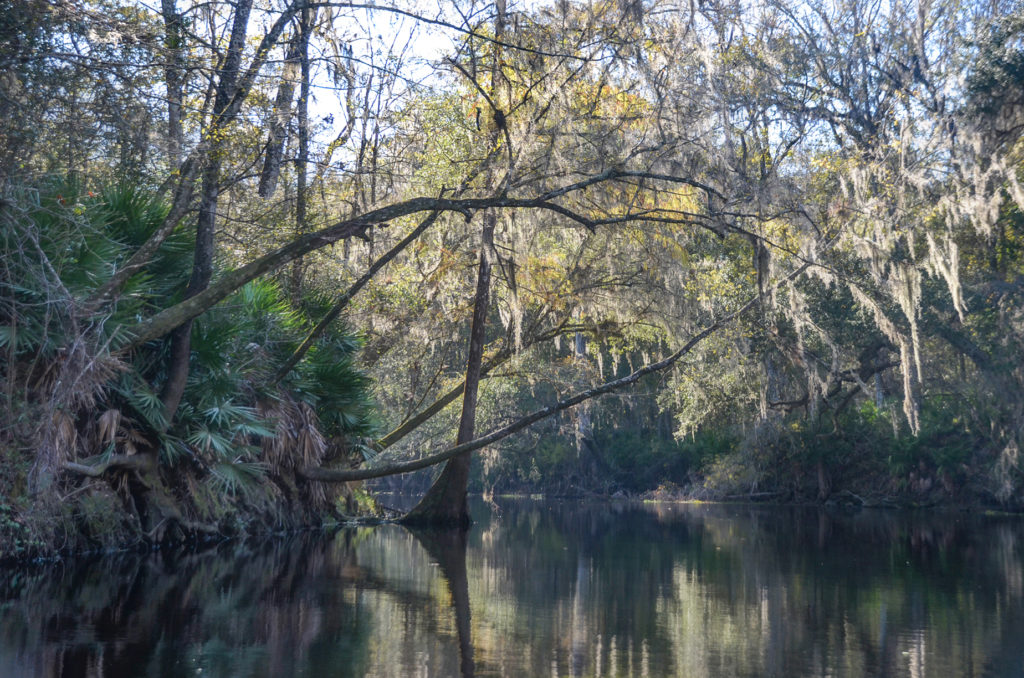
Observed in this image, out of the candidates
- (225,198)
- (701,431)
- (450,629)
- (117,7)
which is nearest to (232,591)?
(450,629)

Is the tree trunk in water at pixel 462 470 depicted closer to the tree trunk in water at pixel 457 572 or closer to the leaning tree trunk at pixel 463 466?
the leaning tree trunk at pixel 463 466

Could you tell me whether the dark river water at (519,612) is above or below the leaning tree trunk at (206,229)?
below

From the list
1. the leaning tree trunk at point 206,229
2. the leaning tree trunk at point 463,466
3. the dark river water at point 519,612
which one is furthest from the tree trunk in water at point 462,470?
the leaning tree trunk at point 206,229

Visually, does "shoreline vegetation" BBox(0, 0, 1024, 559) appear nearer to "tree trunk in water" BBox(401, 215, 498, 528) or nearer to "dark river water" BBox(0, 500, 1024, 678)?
"tree trunk in water" BBox(401, 215, 498, 528)

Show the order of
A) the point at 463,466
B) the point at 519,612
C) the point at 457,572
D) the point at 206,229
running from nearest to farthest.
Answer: the point at 519,612, the point at 457,572, the point at 206,229, the point at 463,466

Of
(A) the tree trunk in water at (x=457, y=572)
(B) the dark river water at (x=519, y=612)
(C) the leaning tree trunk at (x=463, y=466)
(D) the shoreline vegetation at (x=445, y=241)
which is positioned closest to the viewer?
(B) the dark river water at (x=519, y=612)

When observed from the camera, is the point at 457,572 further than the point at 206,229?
No

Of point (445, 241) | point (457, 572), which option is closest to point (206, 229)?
point (457, 572)

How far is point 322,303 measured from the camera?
15.0 meters

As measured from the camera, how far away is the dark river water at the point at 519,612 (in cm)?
475

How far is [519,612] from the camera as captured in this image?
21.6ft

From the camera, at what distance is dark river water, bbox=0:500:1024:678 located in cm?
475

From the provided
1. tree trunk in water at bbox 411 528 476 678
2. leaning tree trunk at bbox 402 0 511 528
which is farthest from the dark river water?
leaning tree trunk at bbox 402 0 511 528

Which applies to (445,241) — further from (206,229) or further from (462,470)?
(206,229)
